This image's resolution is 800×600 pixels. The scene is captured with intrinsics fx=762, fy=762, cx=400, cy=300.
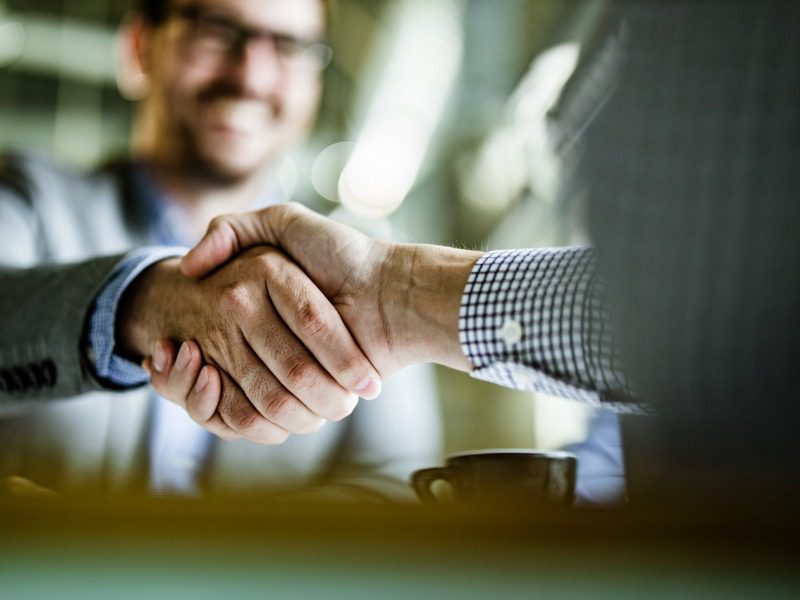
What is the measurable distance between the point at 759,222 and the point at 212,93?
1342 mm

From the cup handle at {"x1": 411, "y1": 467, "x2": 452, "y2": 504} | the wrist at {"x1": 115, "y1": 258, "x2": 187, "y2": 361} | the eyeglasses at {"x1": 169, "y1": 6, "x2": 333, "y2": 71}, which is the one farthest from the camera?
the eyeglasses at {"x1": 169, "y1": 6, "x2": 333, "y2": 71}

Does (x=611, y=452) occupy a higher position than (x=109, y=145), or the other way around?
(x=109, y=145)

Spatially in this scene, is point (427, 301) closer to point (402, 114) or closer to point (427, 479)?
point (427, 479)

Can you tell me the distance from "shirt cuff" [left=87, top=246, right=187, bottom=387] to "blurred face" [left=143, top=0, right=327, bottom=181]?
762 millimetres

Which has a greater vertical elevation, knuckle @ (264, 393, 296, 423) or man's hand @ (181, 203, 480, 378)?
man's hand @ (181, 203, 480, 378)

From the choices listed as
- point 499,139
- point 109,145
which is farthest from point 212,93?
point 499,139

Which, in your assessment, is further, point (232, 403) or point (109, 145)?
point (109, 145)

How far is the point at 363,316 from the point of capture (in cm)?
81

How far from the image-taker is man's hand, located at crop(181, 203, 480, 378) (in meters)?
0.77

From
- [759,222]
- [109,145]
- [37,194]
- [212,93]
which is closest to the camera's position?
[759,222]

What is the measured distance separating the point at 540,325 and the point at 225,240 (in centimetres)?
38

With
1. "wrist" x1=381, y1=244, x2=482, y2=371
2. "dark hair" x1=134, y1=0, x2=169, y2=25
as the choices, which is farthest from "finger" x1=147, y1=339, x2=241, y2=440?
"dark hair" x1=134, y1=0, x2=169, y2=25

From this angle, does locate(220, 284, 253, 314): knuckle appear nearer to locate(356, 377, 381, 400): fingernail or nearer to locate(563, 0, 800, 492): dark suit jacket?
locate(356, 377, 381, 400): fingernail

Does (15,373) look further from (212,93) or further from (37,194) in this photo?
(212,93)
